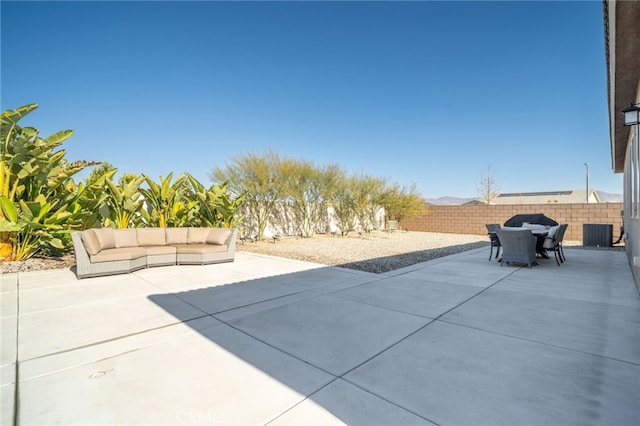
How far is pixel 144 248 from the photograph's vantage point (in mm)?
6199

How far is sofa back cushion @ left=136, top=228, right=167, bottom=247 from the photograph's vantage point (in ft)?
21.5

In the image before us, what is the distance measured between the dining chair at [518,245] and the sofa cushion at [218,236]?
6.47 m

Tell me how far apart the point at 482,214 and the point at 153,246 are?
15.5 m

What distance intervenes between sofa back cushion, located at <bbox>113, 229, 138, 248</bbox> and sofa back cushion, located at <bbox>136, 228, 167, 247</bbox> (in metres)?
0.10

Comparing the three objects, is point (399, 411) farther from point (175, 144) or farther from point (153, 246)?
point (175, 144)

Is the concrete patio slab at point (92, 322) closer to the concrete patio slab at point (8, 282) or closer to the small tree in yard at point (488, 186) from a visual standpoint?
the concrete patio slab at point (8, 282)

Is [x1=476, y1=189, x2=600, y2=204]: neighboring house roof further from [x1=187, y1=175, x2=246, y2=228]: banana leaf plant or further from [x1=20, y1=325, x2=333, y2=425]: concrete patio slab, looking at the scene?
[x1=20, y1=325, x2=333, y2=425]: concrete patio slab

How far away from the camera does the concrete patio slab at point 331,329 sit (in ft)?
7.73

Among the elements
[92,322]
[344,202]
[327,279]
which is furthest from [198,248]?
[344,202]

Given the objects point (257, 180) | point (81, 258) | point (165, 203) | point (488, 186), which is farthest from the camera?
point (488, 186)

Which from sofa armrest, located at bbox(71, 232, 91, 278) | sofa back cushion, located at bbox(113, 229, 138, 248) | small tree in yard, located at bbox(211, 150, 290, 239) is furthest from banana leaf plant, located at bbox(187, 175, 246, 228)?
sofa armrest, located at bbox(71, 232, 91, 278)

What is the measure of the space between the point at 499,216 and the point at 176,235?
49.7ft

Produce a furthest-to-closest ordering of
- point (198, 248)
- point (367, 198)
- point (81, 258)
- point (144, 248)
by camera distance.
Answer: point (367, 198), point (198, 248), point (144, 248), point (81, 258)

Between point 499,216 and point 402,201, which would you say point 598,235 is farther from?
point 402,201
